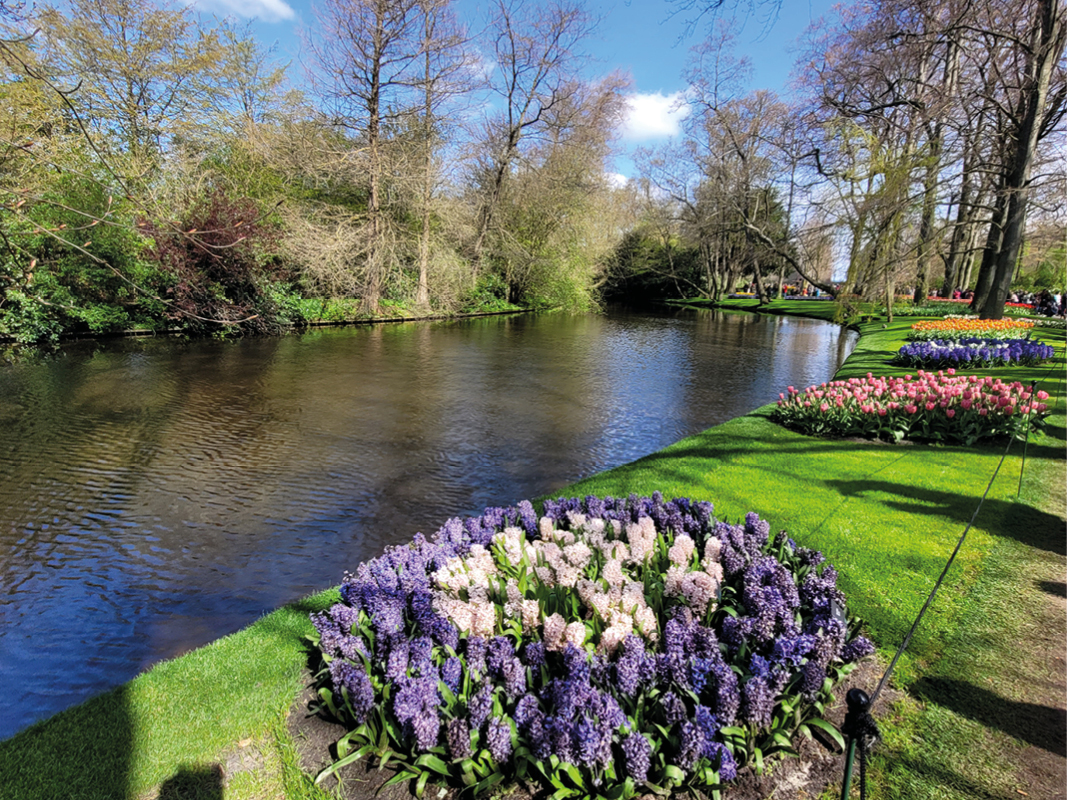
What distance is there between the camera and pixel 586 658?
8.82ft

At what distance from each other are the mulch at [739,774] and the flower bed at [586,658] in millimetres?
63

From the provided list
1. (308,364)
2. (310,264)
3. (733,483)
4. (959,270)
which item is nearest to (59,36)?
(310,264)

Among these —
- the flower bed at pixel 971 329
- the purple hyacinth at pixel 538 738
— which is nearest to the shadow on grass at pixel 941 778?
the purple hyacinth at pixel 538 738

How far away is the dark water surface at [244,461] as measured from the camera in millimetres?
4609

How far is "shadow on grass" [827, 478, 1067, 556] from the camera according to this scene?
4.83m

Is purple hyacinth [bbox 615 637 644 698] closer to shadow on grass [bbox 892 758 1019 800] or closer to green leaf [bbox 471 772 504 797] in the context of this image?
green leaf [bbox 471 772 504 797]

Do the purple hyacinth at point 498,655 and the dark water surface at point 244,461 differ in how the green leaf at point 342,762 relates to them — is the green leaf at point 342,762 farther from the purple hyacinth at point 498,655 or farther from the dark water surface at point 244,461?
the dark water surface at point 244,461

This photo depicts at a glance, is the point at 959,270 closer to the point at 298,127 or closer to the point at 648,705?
the point at 298,127

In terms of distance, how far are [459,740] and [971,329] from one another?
18.4m

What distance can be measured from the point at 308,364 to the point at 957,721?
14817 mm

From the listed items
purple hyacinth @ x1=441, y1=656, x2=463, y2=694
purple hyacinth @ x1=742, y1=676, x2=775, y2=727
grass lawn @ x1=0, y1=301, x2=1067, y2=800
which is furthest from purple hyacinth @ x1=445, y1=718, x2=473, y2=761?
purple hyacinth @ x1=742, y1=676, x2=775, y2=727

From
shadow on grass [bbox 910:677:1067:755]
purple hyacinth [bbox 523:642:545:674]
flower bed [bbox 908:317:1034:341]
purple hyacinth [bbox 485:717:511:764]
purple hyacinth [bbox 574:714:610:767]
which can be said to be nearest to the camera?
purple hyacinth [bbox 574:714:610:767]

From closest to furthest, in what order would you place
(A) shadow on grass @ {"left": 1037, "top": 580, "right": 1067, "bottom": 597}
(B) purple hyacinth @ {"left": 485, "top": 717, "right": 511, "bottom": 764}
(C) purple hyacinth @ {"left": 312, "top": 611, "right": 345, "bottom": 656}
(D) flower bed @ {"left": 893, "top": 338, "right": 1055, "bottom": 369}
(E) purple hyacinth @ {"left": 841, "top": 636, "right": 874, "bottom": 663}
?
(B) purple hyacinth @ {"left": 485, "top": 717, "right": 511, "bottom": 764}, (E) purple hyacinth @ {"left": 841, "top": 636, "right": 874, "bottom": 663}, (C) purple hyacinth @ {"left": 312, "top": 611, "right": 345, "bottom": 656}, (A) shadow on grass @ {"left": 1037, "top": 580, "right": 1067, "bottom": 597}, (D) flower bed @ {"left": 893, "top": 338, "right": 1055, "bottom": 369}

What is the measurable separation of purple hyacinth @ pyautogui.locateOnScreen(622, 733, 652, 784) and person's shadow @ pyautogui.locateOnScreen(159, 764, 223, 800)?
1.68m
